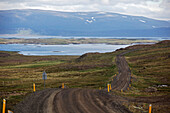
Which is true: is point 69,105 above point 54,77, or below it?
below

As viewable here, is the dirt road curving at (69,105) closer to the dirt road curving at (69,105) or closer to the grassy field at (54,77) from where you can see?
the dirt road curving at (69,105)

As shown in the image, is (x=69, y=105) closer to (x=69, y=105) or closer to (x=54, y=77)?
(x=69, y=105)

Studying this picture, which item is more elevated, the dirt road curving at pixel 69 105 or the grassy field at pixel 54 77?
the grassy field at pixel 54 77

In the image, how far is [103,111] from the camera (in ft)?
65.7

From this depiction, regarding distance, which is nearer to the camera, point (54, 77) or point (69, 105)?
point (69, 105)

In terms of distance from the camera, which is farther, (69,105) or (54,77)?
(54,77)

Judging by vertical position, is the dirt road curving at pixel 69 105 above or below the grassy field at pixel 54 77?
below

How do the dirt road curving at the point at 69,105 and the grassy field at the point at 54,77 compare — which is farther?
the grassy field at the point at 54,77

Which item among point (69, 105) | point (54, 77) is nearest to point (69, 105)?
point (69, 105)

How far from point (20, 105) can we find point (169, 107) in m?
12.8

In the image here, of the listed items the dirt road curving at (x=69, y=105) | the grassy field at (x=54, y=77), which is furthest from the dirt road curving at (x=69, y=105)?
the grassy field at (x=54, y=77)

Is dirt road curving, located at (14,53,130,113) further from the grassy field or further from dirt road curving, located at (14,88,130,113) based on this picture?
the grassy field

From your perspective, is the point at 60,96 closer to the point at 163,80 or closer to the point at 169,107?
the point at 169,107

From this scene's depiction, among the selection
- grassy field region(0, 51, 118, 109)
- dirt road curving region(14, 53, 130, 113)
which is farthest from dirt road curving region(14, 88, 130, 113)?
grassy field region(0, 51, 118, 109)
